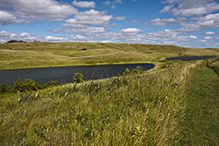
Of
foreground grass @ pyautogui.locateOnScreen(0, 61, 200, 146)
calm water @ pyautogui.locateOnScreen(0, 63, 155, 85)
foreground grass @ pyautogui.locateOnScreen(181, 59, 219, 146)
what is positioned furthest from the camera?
calm water @ pyautogui.locateOnScreen(0, 63, 155, 85)

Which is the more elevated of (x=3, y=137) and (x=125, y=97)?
(x=125, y=97)

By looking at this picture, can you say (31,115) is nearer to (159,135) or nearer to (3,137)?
(3,137)

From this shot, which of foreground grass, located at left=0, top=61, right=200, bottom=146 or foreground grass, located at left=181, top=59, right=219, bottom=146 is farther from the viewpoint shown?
foreground grass, located at left=181, top=59, right=219, bottom=146

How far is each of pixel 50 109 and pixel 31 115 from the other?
79 cm

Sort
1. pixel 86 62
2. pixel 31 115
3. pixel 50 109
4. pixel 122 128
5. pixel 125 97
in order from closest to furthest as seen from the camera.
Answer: pixel 122 128 → pixel 31 115 → pixel 50 109 → pixel 125 97 → pixel 86 62

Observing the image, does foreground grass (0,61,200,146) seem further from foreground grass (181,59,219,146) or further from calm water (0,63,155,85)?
calm water (0,63,155,85)

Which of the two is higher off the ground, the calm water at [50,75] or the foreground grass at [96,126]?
A: the foreground grass at [96,126]

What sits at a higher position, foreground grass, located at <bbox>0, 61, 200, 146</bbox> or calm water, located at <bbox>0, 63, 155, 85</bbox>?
foreground grass, located at <bbox>0, 61, 200, 146</bbox>

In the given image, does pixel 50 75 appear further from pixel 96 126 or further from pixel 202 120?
pixel 202 120

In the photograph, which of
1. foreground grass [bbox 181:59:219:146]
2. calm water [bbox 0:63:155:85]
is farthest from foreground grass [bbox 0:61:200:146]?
calm water [bbox 0:63:155:85]

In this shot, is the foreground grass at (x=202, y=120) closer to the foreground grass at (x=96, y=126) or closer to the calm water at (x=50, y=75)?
the foreground grass at (x=96, y=126)

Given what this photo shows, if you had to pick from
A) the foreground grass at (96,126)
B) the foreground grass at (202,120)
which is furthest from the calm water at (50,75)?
the foreground grass at (96,126)

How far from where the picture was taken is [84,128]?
4.27 meters

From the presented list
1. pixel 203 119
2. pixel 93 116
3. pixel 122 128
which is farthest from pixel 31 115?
pixel 203 119
